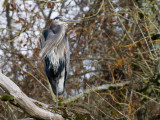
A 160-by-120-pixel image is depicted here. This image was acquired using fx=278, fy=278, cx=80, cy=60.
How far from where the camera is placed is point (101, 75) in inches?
190

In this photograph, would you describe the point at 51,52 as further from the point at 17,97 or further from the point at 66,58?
the point at 17,97

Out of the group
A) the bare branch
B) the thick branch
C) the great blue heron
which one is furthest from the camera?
the bare branch

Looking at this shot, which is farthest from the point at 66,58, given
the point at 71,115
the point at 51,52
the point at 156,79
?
the point at 156,79

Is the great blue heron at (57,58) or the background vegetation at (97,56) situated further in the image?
the background vegetation at (97,56)

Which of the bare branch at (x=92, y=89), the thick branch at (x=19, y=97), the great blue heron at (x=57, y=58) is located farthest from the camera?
the bare branch at (x=92, y=89)

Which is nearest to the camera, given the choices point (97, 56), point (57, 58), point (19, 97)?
point (19, 97)

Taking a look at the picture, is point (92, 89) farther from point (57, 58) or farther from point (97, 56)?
point (97, 56)

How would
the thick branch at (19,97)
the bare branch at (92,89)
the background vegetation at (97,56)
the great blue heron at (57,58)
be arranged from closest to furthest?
the thick branch at (19,97)
the great blue heron at (57,58)
the bare branch at (92,89)
the background vegetation at (97,56)

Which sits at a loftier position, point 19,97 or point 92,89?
point 19,97

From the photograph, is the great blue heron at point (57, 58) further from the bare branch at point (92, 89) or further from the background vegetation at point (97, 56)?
the background vegetation at point (97, 56)

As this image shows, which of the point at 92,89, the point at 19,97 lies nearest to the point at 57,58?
the point at 92,89

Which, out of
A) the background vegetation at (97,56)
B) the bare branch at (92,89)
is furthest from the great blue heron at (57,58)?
the background vegetation at (97,56)

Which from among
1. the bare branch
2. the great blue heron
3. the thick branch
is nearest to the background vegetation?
the bare branch

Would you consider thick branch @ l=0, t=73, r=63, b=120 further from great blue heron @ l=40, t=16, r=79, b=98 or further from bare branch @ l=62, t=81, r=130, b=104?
bare branch @ l=62, t=81, r=130, b=104
